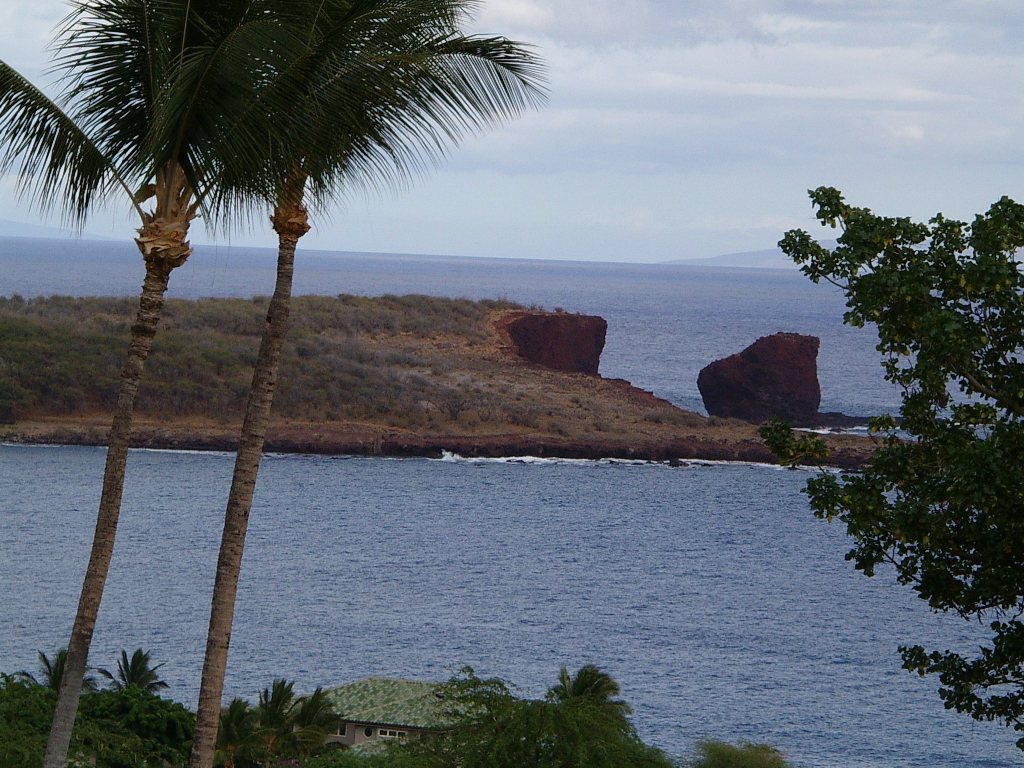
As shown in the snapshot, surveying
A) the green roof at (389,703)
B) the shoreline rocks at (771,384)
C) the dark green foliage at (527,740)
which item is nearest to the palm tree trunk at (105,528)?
the dark green foliage at (527,740)

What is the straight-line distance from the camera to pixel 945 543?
9734mm

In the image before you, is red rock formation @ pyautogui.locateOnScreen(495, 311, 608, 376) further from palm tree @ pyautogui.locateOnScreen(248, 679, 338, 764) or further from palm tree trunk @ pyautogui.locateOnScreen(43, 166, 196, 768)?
palm tree trunk @ pyautogui.locateOnScreen(43, 166, 196, 768)

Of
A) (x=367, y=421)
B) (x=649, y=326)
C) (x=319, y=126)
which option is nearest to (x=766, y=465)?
(x=367, y=421)

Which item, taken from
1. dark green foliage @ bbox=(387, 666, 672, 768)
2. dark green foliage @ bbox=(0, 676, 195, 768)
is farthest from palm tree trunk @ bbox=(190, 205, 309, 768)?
dark green foliage @ bbox=(0, 676, 195, 768)

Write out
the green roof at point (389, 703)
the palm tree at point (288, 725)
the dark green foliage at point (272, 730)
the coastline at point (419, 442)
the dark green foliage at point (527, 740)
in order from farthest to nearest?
the coastline at point (419, 442) < the green roof at point (389, 703) < the palm tree at point (288, 725) < the dark green foliage at point (272, 730) < the dark green foliage at point (527, 740)

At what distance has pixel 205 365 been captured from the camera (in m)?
99.1

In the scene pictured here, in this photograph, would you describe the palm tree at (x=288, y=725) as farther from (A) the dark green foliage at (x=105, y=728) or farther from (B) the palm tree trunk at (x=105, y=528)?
(B) the palm tree trunk at (x=105, y=528)

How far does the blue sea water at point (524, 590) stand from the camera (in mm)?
39469

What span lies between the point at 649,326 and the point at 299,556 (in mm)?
138464

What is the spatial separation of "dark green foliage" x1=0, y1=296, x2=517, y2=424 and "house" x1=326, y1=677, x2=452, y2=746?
6744cm

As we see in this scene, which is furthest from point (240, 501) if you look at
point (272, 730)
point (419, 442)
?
point (419, 442)

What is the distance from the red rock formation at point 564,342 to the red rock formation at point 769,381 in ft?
46.5

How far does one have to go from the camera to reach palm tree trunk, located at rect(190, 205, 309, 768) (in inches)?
418

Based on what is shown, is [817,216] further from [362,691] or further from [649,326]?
[649,326]
